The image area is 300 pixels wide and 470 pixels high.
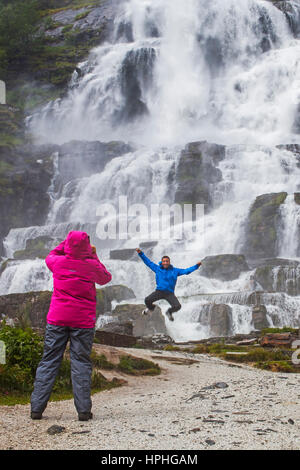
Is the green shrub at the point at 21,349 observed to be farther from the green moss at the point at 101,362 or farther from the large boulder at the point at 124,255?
the large boulder at the point at 124,255

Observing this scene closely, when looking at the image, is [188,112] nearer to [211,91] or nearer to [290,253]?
[211,91]

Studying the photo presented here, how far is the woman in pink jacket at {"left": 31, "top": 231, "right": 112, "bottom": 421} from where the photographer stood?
16.2ft

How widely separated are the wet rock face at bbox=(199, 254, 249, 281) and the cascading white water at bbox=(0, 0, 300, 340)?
15892 millimetres

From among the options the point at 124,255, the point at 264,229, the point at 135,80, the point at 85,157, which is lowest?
the point at 124,255

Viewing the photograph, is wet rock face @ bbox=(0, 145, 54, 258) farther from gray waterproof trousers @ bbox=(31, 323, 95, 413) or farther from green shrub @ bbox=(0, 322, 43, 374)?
gray waterproof trousers @ bbox=(31, 323, 95, 413)

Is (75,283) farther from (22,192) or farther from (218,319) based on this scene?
(22,192)

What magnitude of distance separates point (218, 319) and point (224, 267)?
307 inches

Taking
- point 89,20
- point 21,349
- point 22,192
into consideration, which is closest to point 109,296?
point 21,349

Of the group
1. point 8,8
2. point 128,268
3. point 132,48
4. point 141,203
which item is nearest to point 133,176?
point 141,203

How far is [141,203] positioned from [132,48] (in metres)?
29.2

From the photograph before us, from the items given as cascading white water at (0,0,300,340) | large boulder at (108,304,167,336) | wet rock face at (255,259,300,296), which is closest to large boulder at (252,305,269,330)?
large boulder at (108,304,167,336)

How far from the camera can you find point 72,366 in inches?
198

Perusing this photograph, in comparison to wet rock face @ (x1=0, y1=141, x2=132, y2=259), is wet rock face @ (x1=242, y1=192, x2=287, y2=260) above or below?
below

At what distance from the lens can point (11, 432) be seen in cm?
428
